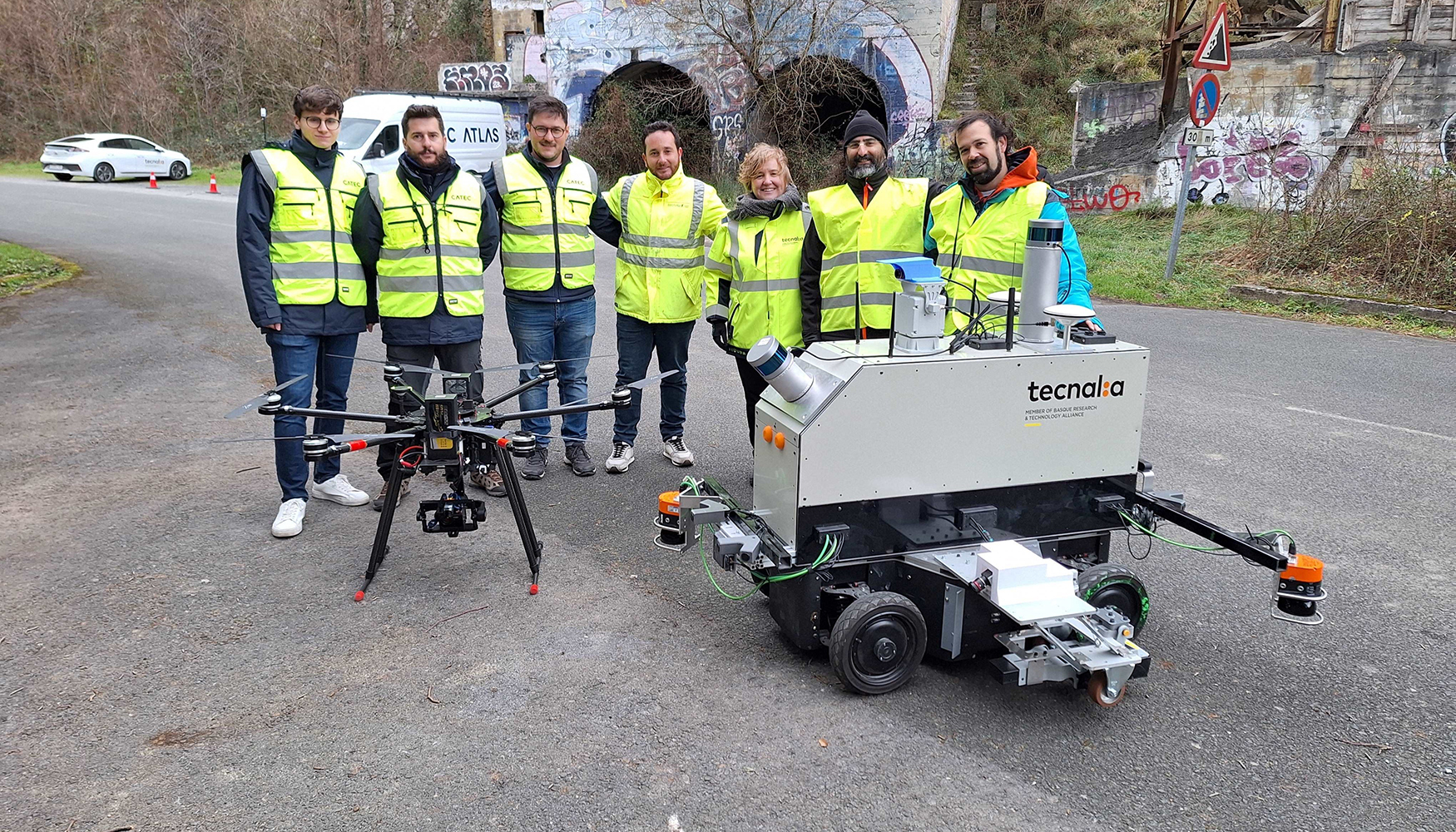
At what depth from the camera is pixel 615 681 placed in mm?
3688

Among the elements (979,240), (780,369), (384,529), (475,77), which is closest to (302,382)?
(384,529)

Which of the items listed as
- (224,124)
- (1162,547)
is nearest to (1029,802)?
(1162,547)

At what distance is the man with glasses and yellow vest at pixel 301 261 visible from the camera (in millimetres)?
4969

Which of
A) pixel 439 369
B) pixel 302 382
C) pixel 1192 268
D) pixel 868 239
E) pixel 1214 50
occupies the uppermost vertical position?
pixel 1214 50

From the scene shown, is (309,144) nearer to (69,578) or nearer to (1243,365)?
(69,578)

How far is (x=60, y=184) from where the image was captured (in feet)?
87.0

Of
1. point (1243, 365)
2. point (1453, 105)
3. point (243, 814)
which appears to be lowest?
point (243, 814)

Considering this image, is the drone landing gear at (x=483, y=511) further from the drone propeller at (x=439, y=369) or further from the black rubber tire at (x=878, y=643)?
the black rubber tire at (x=878, y=643)

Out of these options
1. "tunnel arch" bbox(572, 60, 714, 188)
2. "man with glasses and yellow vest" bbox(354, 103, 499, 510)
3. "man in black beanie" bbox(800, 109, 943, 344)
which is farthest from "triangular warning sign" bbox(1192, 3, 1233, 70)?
"tunnel arch" bbox(572, 60, 714, 188)

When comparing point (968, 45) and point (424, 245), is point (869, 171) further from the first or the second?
point (968, 45)

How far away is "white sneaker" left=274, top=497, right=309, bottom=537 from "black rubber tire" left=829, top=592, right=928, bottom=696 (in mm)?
3022

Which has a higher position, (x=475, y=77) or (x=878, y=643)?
(x=475, y=77)

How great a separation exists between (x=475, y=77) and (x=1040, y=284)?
26.6 m

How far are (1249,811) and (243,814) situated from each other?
3.00 metres
